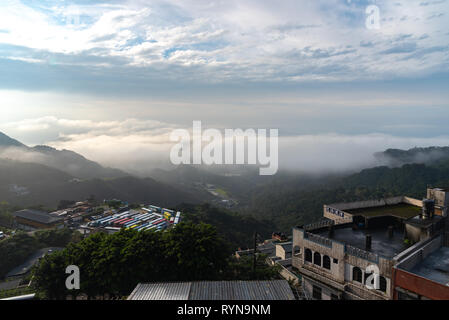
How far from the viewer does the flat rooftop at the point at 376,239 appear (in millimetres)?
23656

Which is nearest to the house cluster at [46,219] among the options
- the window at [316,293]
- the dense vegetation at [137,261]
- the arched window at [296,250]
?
the dense vegetation at [137,261]

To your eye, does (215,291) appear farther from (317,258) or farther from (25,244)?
(25,244)

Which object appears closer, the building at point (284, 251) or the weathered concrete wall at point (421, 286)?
the weathered concrete wall at point (421, 286)

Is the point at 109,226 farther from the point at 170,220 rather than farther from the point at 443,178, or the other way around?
the point at 443,178

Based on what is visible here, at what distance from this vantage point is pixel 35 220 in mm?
73062

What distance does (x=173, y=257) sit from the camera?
82.5 ft

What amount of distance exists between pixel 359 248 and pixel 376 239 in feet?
11.1

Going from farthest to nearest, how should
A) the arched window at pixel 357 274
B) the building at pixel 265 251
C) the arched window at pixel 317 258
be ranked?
the building at pixel 265 251
the arched window at pixel 317 258
the arched window at pixel 357 274

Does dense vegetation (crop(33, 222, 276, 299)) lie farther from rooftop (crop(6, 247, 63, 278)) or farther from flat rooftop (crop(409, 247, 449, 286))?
rooftop (crop(6, 247, 63, 278))

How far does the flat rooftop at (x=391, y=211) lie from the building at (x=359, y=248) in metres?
0.10

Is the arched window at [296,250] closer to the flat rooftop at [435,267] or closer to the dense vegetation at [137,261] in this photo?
the dense vegetation at [137,261]

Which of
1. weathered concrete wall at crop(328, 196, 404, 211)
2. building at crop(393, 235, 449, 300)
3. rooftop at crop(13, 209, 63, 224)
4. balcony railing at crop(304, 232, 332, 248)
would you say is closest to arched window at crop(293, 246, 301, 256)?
balcony railing at crop(304, 232, 332, 248)
